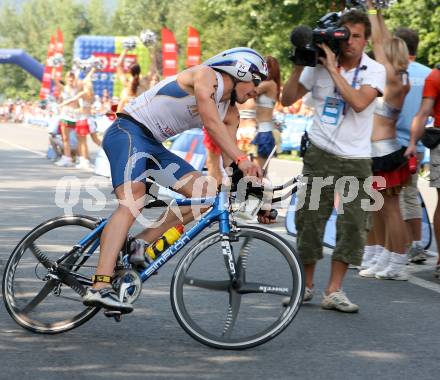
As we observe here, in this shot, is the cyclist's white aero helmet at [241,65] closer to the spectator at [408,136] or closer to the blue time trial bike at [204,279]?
the blue time trial bike at [204,279]

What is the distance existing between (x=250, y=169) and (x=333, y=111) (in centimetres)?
159

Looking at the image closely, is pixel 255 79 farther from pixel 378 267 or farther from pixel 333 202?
pixel 378 267

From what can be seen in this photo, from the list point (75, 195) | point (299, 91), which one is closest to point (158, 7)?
point (75, 195)

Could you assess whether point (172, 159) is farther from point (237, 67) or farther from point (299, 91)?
point (299, 91)

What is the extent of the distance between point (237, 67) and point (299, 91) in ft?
4.68

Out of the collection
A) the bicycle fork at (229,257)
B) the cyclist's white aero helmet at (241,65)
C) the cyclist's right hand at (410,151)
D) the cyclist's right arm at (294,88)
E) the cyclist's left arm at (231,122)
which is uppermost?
the cyclist's white aero helmet at (241,65)

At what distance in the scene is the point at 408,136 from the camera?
28.4 feet

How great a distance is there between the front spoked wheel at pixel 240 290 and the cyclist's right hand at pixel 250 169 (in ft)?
1.21

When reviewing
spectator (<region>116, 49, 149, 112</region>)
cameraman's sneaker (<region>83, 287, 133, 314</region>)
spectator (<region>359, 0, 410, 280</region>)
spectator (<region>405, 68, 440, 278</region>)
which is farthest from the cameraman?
spectator (<region>116, 49, 149, 112</region>)

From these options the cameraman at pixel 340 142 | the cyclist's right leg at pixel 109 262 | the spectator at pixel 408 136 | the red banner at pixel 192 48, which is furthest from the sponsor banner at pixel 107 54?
the cyclist's right leg at pixel 109 262

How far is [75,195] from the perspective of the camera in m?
14.4

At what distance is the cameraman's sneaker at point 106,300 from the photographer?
229 inches

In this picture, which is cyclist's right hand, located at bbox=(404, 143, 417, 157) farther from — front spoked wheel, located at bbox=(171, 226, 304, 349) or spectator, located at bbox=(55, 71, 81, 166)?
spectator, located at bbox=(55, 71, 81, 166)

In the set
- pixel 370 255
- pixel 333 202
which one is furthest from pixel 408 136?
pixel 333 202
